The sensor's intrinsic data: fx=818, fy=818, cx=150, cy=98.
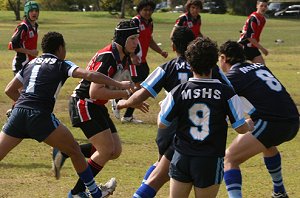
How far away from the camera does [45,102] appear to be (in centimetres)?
788

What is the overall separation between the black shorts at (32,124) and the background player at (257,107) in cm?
176

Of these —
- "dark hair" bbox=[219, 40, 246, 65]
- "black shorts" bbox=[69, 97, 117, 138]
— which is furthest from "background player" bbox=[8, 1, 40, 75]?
"dark hair" bbox=[219, 40, 246, 65]

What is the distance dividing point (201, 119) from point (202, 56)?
0.49 metres

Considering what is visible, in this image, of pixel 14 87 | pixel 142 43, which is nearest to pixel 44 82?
pixel 14 87

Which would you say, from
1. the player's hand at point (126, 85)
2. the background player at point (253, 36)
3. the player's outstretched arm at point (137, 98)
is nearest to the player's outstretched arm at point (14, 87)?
the player's hand at point (126, 85)

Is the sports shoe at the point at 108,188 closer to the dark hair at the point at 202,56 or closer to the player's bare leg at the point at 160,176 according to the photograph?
the player's bare leg at the point at 160,176

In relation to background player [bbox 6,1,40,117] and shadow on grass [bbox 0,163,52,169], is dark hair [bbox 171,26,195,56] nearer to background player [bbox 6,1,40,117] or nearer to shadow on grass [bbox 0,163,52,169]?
shadow on grass [bbox 0,163,52,169]

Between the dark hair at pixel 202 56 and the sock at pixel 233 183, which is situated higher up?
the dark hair at pixel 202 56

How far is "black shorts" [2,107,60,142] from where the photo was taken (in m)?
7.80

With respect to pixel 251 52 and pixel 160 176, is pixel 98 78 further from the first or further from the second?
pixel 251 52

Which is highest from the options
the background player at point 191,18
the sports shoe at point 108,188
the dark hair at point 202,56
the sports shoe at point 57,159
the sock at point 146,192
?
the dark hair at point 202,56

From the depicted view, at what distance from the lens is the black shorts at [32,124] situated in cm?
780

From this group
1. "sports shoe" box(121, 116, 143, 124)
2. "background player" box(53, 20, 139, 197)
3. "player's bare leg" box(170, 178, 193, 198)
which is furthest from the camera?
"sports shoe" box(121, 116, 143, 124)

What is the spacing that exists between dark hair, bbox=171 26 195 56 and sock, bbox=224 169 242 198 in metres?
1.29
